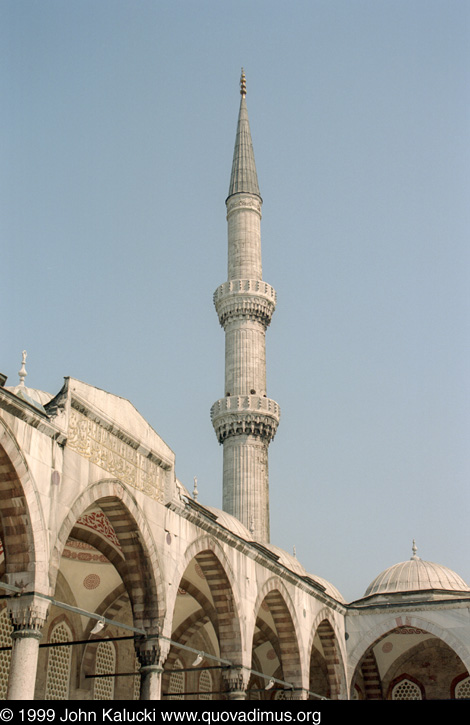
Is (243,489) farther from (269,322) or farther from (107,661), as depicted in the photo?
(107,661)

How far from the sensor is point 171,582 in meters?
13.1

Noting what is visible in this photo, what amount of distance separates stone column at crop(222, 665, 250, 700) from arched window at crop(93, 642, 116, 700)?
12.8 ft

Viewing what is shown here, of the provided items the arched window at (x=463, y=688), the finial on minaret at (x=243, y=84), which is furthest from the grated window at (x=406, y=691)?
the finial on minaret at (x=243, y=84)

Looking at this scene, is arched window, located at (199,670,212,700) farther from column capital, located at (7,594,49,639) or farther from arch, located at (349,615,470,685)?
column capital, located at (7,594,49,639)

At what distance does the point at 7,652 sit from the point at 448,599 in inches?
420

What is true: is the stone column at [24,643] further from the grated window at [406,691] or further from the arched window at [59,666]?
the grated window at [406,691]

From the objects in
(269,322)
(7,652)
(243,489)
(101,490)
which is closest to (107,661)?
(7,652)

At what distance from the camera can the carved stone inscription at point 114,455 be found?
11.4 m

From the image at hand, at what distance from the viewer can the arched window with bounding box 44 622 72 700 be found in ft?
54.5

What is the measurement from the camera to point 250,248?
110 feet

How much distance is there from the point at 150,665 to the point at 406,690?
47.0ft

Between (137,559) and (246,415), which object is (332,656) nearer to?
(137,559)

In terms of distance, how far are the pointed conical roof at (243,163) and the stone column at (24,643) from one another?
87.3 feet
